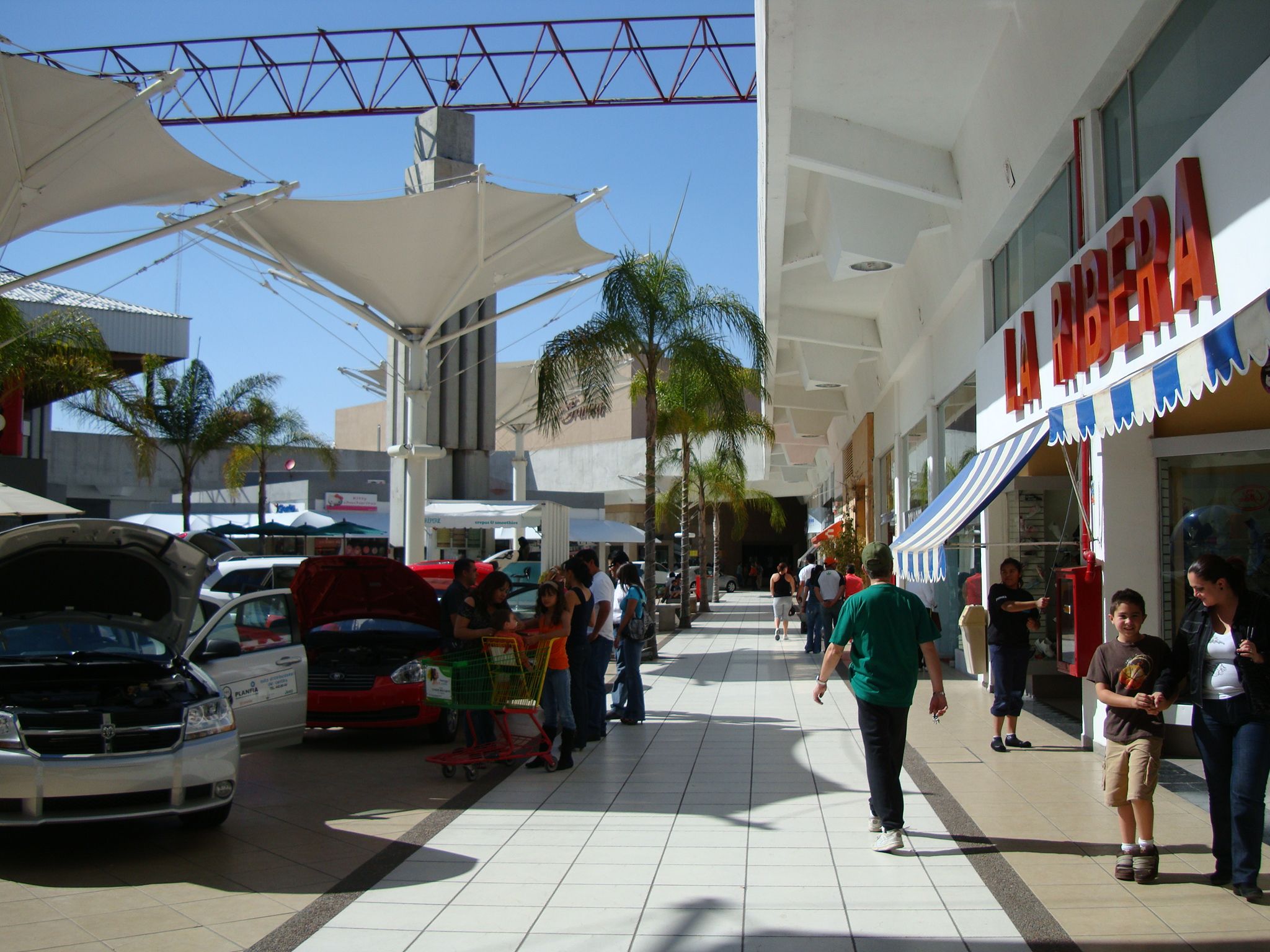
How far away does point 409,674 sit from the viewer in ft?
34.7

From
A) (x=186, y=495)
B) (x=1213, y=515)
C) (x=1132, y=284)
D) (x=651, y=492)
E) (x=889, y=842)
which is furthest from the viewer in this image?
(x=186, y=495)

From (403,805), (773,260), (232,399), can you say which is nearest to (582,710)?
(403,805)

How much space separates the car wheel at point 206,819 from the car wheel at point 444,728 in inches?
141

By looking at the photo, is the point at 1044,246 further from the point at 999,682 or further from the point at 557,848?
the point at 557,848

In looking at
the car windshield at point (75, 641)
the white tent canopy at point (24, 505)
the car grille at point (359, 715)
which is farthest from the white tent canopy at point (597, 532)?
the car windshield at point (75, 641)

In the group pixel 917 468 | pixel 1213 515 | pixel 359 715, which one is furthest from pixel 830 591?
pixel 359 715

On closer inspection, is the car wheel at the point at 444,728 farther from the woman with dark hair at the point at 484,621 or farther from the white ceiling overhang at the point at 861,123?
the white ceiling overhang at the point at 861,123

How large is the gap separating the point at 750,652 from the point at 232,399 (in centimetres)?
2262

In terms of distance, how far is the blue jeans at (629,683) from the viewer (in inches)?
474

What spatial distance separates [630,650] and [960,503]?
3.84 meters

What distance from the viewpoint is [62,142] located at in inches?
555

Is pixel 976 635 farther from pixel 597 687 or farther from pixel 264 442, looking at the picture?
pixel 264 442

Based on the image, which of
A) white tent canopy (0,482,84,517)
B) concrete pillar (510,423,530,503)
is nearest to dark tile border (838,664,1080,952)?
white tent canopy (0,482,84,517)

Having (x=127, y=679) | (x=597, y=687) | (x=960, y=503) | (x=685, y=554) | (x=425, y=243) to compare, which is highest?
(x=425, y=243)
